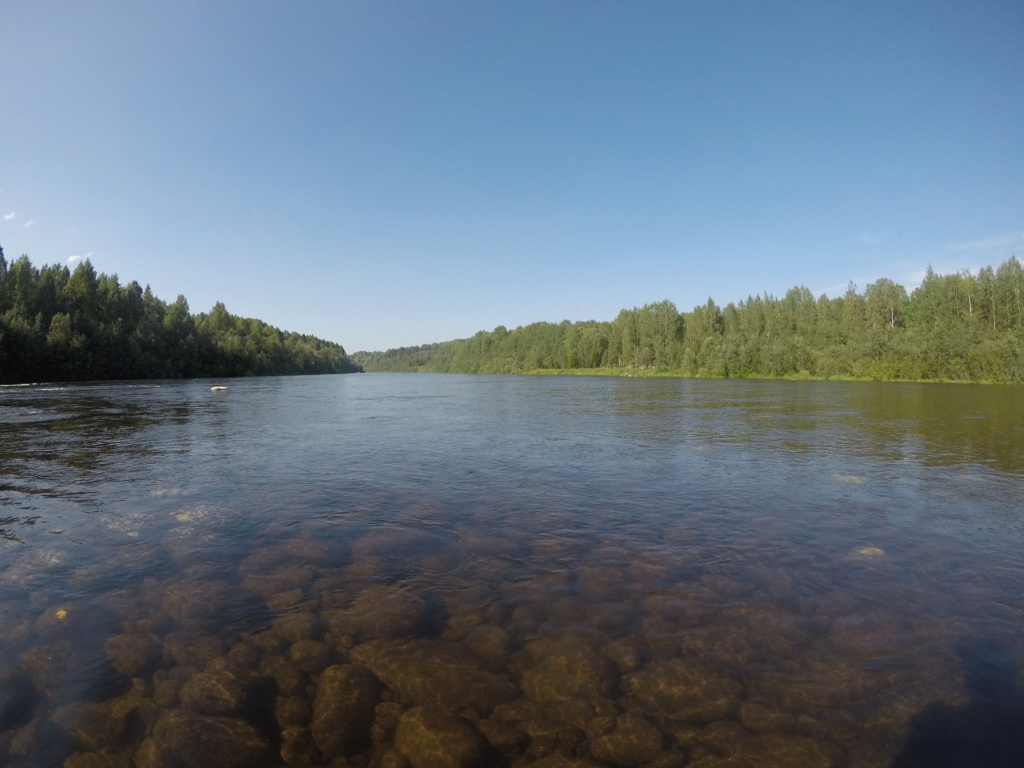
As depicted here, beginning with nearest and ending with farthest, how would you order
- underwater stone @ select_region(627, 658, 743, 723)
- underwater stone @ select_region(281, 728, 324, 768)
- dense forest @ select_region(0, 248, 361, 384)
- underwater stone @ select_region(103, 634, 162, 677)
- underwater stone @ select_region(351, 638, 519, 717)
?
underwater stone @ select_region(281, 728, 324, 768), underwater stone @ select_region(627, 658, 743, 723), underwater stone @ select_region(351, 638, 519, 717), underwater stone @ select_region(103, 634, 162, 677), dense forest @ select_region(0, 248, 361, 384)

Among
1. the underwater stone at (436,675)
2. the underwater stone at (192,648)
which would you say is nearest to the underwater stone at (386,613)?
the underwater stone at (436,675)

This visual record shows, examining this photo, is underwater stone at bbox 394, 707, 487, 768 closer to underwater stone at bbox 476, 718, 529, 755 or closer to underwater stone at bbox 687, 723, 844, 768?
underwater stone at bbox 476, 718, 529, 755

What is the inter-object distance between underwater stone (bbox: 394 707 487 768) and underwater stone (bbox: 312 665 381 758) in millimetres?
349

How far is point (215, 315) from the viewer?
137250 millimetres

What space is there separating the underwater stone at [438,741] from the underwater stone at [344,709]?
0.35m

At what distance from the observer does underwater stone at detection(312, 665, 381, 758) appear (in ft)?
14.2

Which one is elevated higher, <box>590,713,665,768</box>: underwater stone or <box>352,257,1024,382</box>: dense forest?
<box>352,257,1024,382</box>: dense forest

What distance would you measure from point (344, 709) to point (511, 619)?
2181 mm

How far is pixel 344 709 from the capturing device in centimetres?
471

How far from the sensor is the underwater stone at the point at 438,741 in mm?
4141

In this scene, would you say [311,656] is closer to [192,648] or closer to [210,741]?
[210,741]

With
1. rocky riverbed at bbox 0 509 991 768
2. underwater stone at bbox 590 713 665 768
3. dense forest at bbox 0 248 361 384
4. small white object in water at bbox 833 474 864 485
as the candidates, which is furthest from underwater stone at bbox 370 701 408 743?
dense forest at bbox 0 248 361 384

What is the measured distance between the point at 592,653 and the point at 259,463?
13852mm

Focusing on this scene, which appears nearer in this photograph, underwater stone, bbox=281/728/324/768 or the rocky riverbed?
underwater stone, bbox=281/728/324/768
